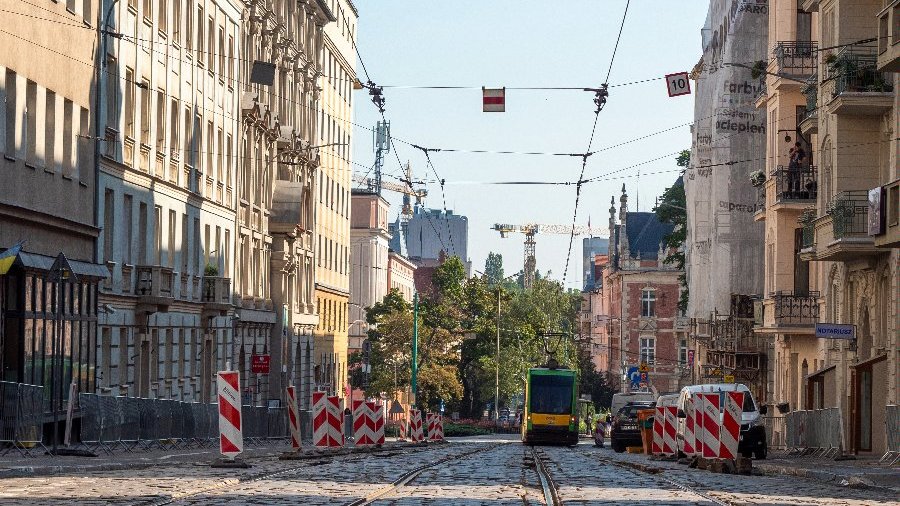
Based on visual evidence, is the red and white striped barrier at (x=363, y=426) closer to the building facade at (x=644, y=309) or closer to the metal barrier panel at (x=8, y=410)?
the metal barrier panel at (x=8, y=410)

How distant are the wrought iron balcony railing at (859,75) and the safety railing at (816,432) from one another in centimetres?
712

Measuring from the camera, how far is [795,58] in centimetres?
5053

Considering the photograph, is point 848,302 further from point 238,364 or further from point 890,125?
point 238,364

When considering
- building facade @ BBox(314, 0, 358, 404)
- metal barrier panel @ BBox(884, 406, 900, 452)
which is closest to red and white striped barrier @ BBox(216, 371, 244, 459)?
metal barrier panel @ BBox(884, 406, 900, 452)

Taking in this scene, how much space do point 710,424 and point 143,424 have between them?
A: 498 inches

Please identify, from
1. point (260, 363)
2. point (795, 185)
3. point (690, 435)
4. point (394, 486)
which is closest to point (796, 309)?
point (795, 185)

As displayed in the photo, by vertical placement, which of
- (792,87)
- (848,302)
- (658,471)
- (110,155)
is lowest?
(658,471)

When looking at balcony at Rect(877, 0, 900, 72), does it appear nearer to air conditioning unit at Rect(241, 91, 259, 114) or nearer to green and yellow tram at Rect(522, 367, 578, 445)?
air conditioning unit at Rect(241, 91, 259, 114)

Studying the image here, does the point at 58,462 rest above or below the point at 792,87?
below

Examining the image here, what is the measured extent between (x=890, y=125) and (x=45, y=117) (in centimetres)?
1832

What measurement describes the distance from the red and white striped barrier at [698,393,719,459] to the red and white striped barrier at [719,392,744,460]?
0.11 meters

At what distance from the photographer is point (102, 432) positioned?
1258 inches

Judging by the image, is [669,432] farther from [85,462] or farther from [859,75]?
[85,462]

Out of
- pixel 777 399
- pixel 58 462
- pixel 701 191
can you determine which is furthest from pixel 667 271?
pixel 58 462
